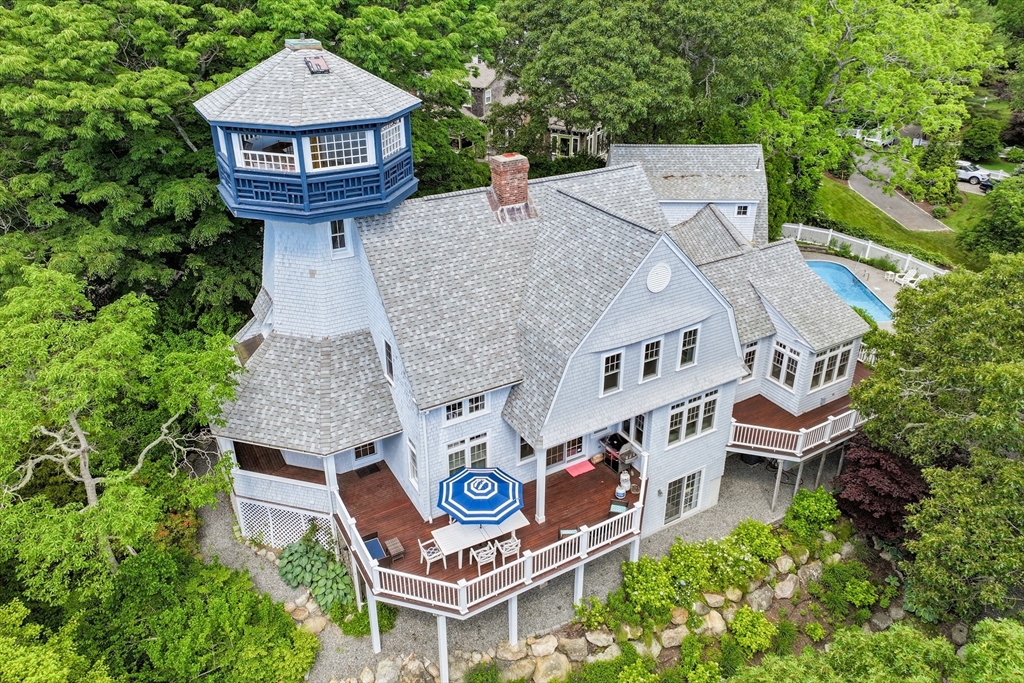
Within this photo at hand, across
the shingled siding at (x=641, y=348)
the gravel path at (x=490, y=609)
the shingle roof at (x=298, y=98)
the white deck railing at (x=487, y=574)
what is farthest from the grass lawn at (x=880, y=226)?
the shingle roof at (x=298, y=98)

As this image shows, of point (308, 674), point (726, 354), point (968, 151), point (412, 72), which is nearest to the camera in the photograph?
point (308, 674)

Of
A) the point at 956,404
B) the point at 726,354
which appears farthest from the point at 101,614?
the point at 956,404

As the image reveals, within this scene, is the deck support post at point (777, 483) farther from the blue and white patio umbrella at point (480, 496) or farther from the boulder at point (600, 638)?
the blue and white patio umbrella at point (480, 496)

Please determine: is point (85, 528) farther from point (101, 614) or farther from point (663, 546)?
point (663, 546)

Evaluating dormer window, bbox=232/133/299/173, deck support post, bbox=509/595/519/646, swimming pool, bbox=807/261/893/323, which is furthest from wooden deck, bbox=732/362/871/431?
dormer window, bbox=232/133/299/173

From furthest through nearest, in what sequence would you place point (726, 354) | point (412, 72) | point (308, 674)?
point (412, 72) < point (726, 354) < point (308, 674)

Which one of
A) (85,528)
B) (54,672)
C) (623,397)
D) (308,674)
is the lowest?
(308,674)
